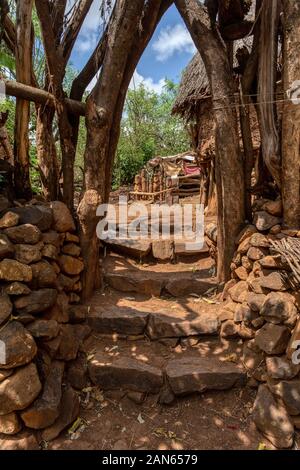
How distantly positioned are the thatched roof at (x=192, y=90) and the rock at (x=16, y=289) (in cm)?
495

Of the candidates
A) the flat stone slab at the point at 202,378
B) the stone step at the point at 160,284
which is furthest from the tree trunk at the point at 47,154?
the flat stone slab at the point at 202,378

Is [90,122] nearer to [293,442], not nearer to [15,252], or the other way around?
[15,252]

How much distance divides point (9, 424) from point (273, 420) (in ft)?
6.20

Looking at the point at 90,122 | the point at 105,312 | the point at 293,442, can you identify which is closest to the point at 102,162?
the point at 90,122

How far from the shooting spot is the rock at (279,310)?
8.27 feet

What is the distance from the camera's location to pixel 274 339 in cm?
251

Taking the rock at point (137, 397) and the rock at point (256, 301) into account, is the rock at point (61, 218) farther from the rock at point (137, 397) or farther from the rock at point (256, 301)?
the rock at point (256, 301)

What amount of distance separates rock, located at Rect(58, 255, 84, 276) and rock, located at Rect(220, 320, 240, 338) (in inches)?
62.9

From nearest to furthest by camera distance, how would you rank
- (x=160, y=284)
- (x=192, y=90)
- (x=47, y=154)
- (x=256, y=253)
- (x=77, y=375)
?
(x=77, y=375), (x=256, y=253), (x=47, y=154), (x=160, y=284), (x=192, y=90)

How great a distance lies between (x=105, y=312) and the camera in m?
3.30

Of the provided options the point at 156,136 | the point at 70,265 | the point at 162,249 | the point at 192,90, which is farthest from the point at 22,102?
Answer: the point at 156,136

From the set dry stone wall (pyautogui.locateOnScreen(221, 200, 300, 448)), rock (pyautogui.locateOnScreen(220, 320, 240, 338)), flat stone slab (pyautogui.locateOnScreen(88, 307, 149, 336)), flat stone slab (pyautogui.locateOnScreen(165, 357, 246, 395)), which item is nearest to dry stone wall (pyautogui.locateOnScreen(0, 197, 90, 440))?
flat stone slab (pyautogui.locateOnScreen(88, 307, 149, 336))

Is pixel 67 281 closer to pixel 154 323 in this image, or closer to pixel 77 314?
pixel 77 314

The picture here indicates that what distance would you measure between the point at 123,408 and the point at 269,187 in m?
2.63
